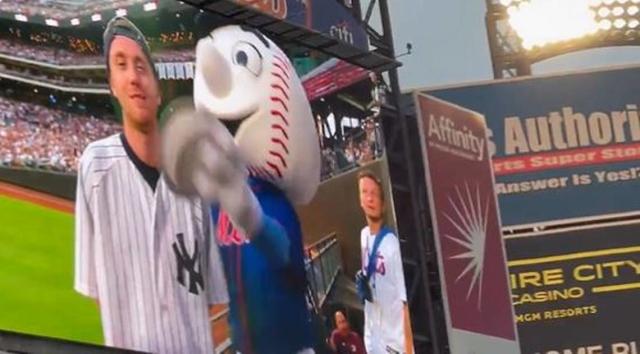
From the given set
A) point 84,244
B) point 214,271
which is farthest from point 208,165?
point 84,244

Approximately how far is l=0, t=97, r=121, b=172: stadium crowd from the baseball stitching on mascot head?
3.97 feet

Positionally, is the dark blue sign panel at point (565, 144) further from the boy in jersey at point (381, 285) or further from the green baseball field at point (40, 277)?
the green baseball field at point (40, 277)

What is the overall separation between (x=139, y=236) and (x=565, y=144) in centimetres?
870

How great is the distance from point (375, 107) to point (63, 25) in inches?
Answer: 142

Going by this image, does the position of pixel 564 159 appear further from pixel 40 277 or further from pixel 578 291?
pixel 40 277

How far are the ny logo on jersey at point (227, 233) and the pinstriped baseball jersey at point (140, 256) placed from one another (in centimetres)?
15

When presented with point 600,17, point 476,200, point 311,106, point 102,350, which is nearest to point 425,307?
point 476,200

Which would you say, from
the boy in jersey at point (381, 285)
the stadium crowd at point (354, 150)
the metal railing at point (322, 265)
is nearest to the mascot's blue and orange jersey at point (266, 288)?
the metal railing at point (322, 265)

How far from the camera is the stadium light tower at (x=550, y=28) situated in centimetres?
1950

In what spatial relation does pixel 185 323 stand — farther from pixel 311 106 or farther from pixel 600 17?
pixel 600 17

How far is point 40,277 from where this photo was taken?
7555mm

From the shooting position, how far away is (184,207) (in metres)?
8.84

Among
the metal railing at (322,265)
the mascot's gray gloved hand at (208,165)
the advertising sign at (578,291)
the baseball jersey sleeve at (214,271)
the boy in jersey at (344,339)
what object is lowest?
the advertising sign at (578,291)

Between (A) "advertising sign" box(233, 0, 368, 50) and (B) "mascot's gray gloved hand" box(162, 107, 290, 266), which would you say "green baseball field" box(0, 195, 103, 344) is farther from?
(A) "advertising sign" box(233, 0, 368, 50)
